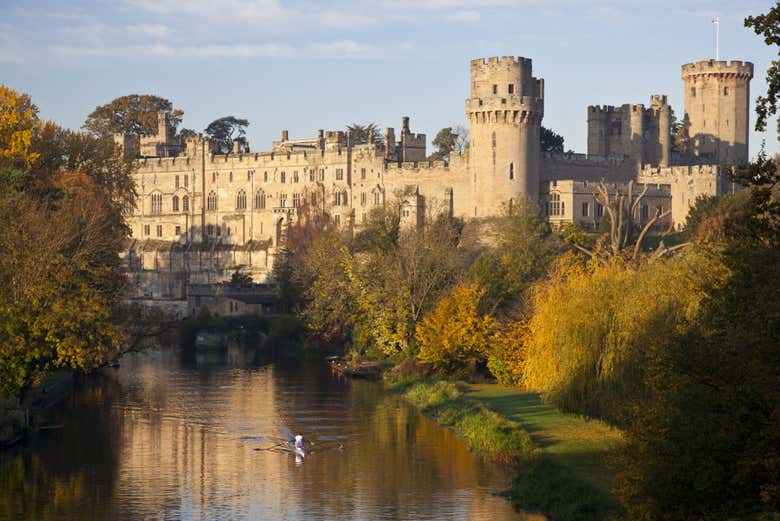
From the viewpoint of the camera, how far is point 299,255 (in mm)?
86500

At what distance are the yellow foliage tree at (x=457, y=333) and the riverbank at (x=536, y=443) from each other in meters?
3.04

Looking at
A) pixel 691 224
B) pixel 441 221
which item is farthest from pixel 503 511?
pixel 441 221

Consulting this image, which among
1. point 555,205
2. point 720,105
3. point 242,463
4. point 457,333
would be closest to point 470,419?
point 242,463

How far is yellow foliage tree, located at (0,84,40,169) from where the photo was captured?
176 ft

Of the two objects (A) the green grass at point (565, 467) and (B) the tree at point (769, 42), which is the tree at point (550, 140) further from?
(B) the tree at point (769, 42)

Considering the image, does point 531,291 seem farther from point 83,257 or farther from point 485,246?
point 485,246

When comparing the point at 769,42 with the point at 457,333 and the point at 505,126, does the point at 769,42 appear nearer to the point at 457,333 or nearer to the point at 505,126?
the point at 457,333

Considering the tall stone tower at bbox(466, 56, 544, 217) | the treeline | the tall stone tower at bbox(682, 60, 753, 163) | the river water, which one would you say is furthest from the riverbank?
the tall stone tower at bbox(682, 60, 753, 163)

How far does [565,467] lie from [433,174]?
55903mm

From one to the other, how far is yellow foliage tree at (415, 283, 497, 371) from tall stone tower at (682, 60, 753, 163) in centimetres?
4350

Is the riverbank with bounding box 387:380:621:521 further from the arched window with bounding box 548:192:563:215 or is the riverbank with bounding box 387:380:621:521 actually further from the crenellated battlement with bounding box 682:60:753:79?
the crenellated battlement with bounding box 682:60:753:79

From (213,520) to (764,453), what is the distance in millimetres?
13414

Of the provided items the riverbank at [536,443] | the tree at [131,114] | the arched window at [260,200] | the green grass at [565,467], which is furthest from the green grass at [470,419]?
the tree at [131,114]

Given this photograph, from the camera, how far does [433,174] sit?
285ft
